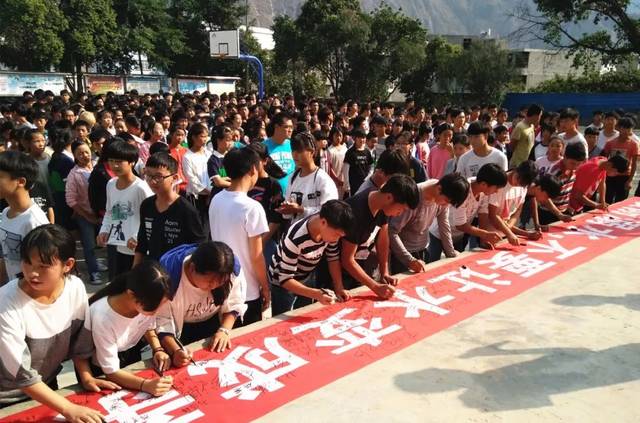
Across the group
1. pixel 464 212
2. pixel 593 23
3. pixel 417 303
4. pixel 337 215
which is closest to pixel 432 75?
pixel 593 23

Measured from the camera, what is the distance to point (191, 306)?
2.25 m

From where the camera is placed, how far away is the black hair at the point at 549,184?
3.97 m

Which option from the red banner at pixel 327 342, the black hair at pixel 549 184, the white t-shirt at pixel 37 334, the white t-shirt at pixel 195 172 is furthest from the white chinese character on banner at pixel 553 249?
the white t-shirt at pixel 37 334

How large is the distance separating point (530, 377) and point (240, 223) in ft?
4.91

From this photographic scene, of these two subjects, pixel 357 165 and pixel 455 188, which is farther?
pixel 357 165

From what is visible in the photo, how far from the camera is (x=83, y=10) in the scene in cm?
2195

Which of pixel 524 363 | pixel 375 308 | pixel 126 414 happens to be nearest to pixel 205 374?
pixel 126 414

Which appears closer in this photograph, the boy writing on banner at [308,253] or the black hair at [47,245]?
the black hair at [47,245]

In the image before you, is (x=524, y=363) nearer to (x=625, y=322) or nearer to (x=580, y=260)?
(x=625, y=322)

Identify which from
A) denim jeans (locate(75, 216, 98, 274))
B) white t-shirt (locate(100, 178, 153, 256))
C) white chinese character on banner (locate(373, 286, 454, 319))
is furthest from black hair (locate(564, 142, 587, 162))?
denim jeans (locate(75, 216, 98, 274))

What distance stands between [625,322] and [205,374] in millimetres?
2180

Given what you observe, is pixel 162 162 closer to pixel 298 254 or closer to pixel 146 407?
pixel 298 254

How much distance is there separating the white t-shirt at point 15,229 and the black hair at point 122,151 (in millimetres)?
551

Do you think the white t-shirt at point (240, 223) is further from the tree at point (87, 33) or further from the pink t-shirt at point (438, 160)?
the tree at point (87, 33)
